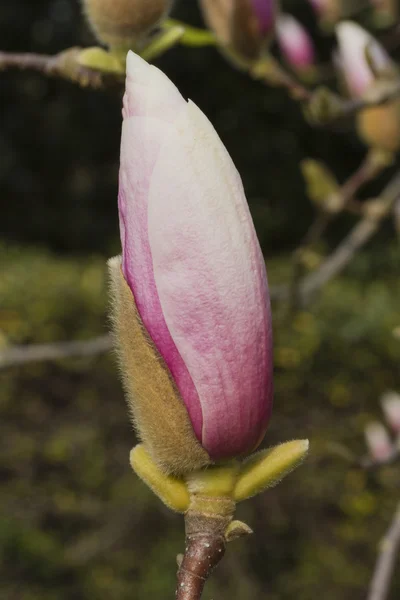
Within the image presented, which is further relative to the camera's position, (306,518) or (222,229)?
(306,518)

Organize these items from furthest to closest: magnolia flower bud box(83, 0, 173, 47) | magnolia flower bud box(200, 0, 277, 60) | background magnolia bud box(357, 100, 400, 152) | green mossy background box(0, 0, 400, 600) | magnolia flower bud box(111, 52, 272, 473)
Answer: green mossy background box(0, 0, 400, 600) → background magnolia bud box(357, 100, 400, 152) → magnolia flower bud box(200, 0, 277, 60) → magnolia flower bud box(83, 0, 173, 47) → magnolia flower bud box(111, 52, 272, 473)

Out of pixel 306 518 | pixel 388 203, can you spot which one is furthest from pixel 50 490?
pixel 388 203

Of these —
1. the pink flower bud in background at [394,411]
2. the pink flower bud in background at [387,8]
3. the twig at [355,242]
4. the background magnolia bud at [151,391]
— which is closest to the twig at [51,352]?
the twig at [355,242]

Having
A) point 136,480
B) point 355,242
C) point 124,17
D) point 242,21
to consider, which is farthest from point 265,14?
point 136,480

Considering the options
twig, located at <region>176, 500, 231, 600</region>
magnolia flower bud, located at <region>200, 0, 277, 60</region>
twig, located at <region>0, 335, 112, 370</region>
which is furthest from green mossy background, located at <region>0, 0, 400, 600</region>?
twig, located at <region>176, 500, 231, 600</region>

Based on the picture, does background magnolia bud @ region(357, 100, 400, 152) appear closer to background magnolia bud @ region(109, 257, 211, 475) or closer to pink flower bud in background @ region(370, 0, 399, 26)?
pink flower bud in background @ region(370, 0, 399, 26)

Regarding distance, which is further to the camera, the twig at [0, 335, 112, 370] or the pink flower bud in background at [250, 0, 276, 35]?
the twig at [0, 335, 112, 370]

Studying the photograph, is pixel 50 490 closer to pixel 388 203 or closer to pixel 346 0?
pixel 388 203
